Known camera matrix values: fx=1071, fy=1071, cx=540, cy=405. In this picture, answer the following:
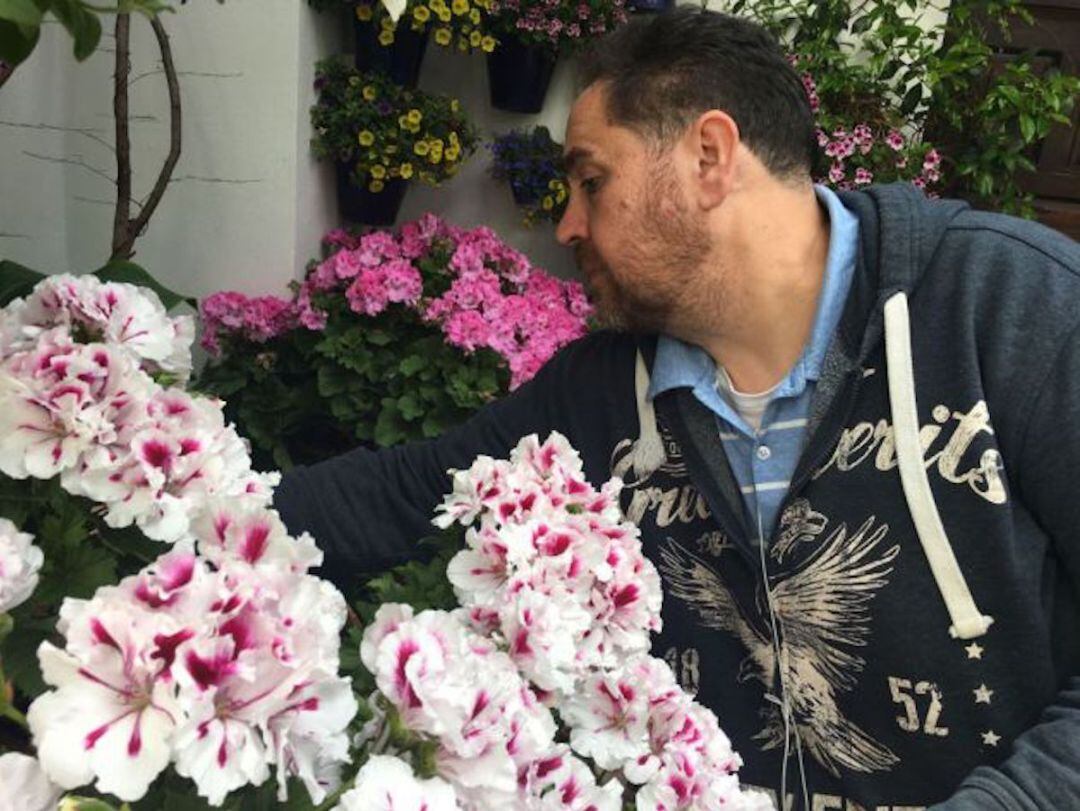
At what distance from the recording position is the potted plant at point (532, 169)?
7.69ft

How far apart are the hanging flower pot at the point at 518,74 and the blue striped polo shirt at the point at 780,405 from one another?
1.22 meters

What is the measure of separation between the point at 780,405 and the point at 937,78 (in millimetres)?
1569

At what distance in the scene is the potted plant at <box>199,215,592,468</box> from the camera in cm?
203

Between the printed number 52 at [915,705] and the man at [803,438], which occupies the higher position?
the man at [803,438]

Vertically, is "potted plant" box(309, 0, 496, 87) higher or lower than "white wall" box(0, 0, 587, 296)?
higher

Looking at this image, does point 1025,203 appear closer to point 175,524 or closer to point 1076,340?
point 1076,340

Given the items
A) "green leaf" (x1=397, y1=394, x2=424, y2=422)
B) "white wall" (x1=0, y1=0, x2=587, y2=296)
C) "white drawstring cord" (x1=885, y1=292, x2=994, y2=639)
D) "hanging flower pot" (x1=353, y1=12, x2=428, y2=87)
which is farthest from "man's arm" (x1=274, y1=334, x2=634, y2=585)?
"hanging flower pot" (x1=353, y1=12, x2=428, y2=87)

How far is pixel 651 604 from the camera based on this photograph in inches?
27.0

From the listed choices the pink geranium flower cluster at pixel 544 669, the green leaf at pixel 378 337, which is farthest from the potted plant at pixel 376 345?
the pink geranium flower cluster at pixel 544 669

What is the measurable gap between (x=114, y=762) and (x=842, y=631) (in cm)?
87

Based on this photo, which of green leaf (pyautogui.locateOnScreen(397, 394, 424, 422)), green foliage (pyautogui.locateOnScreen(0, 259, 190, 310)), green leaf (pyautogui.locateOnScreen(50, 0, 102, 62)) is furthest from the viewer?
green leaf (pyautogui.locateOnScreen(397, 394, 424, 422))

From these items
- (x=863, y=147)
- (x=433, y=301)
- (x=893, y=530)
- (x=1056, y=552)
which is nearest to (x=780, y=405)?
(x=893, y=530)

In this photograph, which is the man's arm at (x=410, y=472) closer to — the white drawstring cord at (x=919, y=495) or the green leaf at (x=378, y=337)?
the white drawstring cord at (x=919, y=495)

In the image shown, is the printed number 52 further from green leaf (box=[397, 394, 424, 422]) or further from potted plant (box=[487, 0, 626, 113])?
potted plant (box=[487, 0, 626, 113])
